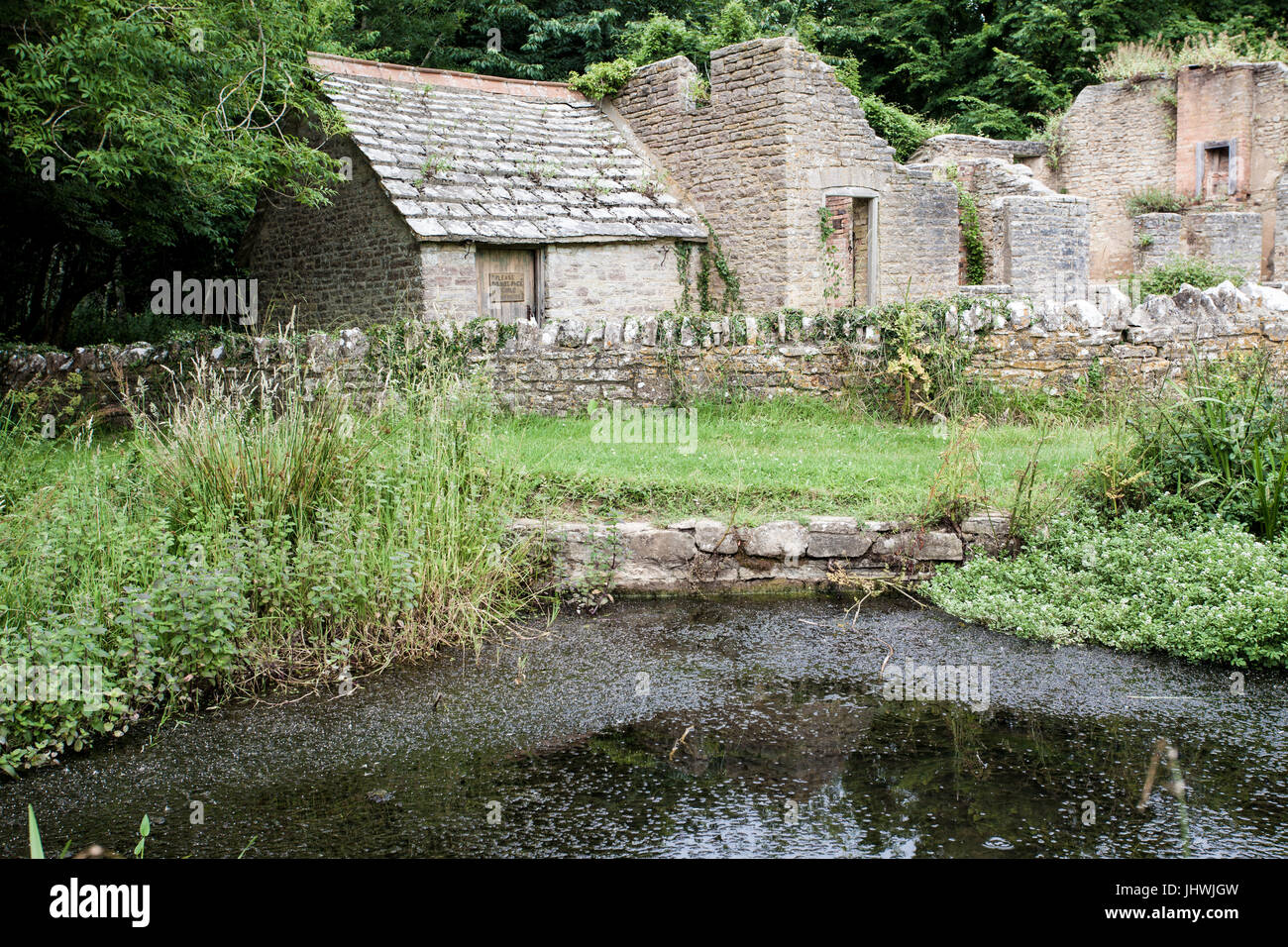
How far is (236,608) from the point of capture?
556 centimetres

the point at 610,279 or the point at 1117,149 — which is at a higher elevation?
the point at 1117,149

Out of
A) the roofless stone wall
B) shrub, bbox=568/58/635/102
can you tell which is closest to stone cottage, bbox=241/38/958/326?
shrub, bbox=568/58/635/102

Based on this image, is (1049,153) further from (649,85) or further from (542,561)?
(542,561)

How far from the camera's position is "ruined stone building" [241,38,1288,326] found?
1461 centimetres

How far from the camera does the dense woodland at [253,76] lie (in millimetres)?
9805

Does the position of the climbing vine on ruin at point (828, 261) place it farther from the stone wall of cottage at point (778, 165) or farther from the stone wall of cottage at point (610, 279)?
the stone wall of cottage at point (610, 279)

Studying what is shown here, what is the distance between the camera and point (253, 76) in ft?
37.8

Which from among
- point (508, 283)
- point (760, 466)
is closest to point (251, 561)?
point (760, 466)

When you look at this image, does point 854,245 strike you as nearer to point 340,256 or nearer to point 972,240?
point 972,240

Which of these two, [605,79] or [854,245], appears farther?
[605,79]

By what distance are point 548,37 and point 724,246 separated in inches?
452

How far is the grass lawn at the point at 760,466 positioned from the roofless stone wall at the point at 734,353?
64 cm

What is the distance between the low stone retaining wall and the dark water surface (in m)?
0.91

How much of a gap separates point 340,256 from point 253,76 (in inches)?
162
